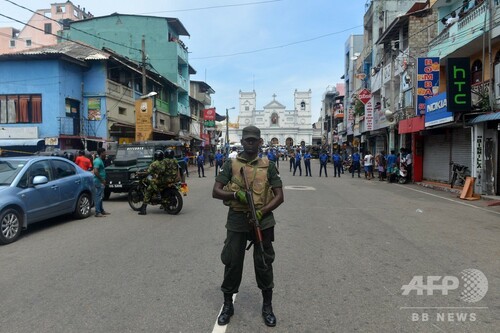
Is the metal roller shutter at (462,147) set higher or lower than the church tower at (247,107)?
lower

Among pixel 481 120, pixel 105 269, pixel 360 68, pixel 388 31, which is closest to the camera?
pixel 105 269

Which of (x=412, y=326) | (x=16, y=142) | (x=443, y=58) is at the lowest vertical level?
(x=412, y=326)

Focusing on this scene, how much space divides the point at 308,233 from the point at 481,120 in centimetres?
956

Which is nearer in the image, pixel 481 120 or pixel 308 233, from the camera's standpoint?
pixel 308 233

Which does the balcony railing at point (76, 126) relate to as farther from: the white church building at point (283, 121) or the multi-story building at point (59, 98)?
the white church building at point (283, 121)

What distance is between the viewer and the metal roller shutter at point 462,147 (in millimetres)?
17375

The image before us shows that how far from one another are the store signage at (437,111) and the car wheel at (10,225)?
14.9 metres

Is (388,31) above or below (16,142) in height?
above

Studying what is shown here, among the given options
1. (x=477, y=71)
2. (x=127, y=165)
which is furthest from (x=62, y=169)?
(x=477, y=71)

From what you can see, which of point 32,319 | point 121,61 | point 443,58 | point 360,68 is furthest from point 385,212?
point 360,68

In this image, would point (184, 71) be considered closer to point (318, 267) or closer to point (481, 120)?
point (481, 120)

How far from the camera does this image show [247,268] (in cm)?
571

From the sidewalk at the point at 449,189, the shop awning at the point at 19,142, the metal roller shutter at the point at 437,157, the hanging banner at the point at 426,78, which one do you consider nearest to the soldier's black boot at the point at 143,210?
the sidewalk at the point at 449,189

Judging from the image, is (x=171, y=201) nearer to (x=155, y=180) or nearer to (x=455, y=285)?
(x=155, y=180)
